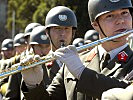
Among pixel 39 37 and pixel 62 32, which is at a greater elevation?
pixel 62 32

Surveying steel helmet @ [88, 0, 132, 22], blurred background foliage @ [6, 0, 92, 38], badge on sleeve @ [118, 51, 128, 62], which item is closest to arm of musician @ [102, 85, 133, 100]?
badge on sleeve @ [118, 51, 128, 62]

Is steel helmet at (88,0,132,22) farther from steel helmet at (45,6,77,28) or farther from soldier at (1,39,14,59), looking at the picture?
soldier at (1,39,14,59)

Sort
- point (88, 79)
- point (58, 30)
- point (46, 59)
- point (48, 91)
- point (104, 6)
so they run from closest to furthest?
point (88, 79) < point (46, 59) < point (104, 6) < point (48, 91) < point (58, 30)

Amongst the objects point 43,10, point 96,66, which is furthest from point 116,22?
point 43,10

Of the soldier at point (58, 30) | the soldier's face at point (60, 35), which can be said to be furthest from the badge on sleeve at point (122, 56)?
the soldier's face at point (60, 35)

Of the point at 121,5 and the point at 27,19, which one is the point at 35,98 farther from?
the point at 27,19

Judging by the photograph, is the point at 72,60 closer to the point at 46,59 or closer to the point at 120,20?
the point at 46,59

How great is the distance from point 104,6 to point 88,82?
904 millimetres

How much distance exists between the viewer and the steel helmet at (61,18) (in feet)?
22.2

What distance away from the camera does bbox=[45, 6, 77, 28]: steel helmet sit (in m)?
6.76

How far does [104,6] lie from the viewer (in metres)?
4.30

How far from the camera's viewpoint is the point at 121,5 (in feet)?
13.9

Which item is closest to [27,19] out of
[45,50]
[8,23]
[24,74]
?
[8,23]

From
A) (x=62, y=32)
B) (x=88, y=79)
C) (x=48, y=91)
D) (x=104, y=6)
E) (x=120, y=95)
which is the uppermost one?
(x=104, y=6)
